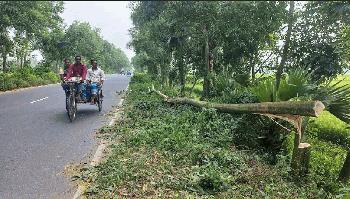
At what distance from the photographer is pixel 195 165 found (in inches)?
282

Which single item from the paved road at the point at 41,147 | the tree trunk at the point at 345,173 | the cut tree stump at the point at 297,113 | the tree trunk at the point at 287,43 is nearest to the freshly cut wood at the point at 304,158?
the cut tree stump at the point at 297,113

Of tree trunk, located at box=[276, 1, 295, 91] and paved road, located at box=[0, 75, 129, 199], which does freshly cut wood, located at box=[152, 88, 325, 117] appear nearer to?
paved road, located at box=[0, 75, 129, 199]

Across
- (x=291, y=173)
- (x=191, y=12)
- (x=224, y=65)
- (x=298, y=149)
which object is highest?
(x=191, y=12)

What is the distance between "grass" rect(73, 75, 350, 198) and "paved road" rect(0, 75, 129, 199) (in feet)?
1.90

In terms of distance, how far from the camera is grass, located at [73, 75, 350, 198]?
5930 millimetres

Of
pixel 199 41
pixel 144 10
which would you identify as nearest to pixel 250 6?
pixel 199 41

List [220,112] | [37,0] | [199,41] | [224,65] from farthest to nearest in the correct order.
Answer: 1. [37,0]
2. [224,65]
3. [199,41]
4. [220,112]

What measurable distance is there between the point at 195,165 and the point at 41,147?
142 inches

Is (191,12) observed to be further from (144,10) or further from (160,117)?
(144,10)

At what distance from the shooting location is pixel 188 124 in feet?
34.5

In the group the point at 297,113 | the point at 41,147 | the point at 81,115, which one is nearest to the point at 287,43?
the point at 81,115

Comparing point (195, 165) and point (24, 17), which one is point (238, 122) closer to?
point (195, 165)

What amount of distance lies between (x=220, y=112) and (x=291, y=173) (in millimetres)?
4376

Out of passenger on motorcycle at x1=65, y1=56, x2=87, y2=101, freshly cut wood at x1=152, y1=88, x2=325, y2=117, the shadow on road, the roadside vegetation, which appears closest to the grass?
the roadside vegetation
